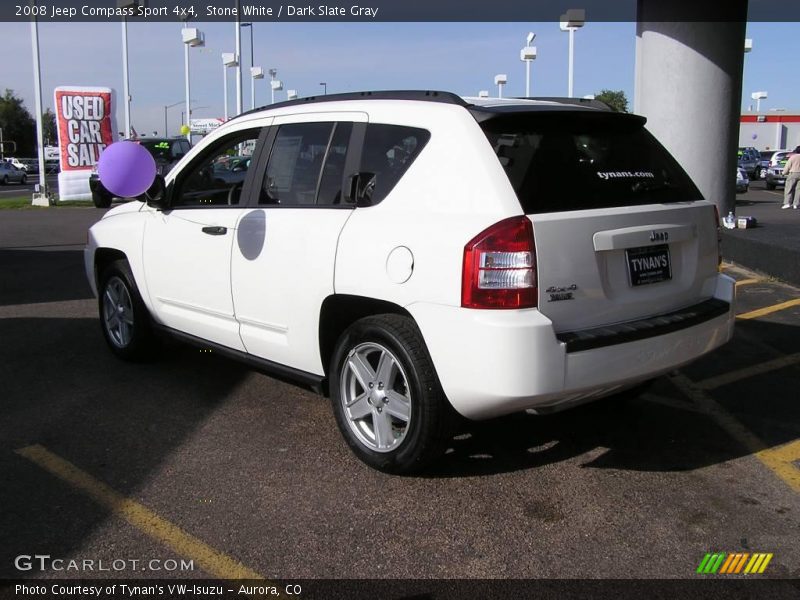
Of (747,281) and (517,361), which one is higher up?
(517,361)

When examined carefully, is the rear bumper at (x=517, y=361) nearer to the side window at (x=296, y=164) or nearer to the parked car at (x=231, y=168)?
the side window at (x=296, y=164)

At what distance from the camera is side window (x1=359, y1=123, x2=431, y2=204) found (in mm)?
3820

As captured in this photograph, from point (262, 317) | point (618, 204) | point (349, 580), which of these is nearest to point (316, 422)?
point (262, 317)

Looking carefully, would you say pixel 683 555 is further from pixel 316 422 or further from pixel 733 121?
pixel 733 121

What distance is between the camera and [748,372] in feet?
18.9

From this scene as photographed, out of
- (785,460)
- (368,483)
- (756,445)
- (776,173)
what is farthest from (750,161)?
(368,483)

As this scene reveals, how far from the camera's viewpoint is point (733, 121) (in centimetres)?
1159

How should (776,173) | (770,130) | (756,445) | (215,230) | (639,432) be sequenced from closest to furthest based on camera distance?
(756,445), (639,432), (215,230), (776,173), (770,130)

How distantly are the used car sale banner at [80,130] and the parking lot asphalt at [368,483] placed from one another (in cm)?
1973

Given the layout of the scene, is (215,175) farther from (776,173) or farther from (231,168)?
(776,173)

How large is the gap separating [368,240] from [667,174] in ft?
5.65

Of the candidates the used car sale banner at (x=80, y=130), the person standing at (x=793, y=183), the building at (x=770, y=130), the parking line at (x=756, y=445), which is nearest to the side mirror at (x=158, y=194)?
the parking line at (x=756, y=445)

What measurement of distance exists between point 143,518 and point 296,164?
2.09 m

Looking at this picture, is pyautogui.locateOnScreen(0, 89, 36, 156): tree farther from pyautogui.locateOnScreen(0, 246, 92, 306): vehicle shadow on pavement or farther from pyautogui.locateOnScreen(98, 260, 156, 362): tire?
pyautogui.locateOnScreen(98, 260, 156, 362): tire
